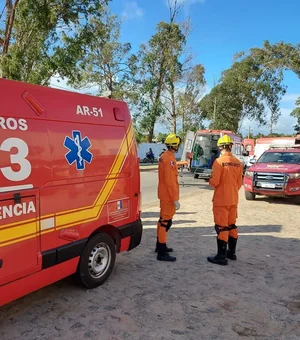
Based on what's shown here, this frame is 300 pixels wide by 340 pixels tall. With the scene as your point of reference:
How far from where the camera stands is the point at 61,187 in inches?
139

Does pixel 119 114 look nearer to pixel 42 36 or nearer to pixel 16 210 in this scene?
pixel 16 210

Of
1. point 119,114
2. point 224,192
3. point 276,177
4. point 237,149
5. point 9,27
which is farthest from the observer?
point 237,149

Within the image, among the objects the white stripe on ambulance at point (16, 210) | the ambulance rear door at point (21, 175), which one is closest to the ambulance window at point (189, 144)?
the ambulance rear door at point (21, 175)

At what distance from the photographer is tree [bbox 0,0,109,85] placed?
12.9 meters

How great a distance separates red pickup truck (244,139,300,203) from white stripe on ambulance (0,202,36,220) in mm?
8930

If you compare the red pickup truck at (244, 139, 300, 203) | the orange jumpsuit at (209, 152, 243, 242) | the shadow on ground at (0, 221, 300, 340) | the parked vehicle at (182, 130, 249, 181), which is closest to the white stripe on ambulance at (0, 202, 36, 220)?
the shadow on ground at (0, 221, 300, 340)

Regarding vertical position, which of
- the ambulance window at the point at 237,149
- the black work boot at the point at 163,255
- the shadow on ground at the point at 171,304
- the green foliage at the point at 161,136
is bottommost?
the shadow on ground at the point at 171,304

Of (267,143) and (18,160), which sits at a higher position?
(267,143)

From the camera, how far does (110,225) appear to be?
4309mm

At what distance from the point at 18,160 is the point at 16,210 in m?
0.45

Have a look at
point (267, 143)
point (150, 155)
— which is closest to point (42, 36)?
point (267, 143)

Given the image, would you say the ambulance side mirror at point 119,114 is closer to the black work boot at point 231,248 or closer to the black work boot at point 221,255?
the black work boot at point 221,255

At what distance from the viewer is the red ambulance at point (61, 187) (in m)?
3.07

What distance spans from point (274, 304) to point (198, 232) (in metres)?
3.27
